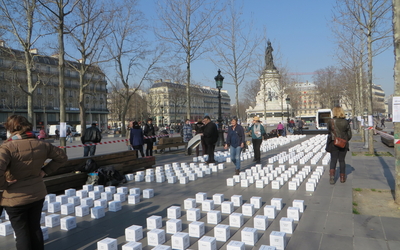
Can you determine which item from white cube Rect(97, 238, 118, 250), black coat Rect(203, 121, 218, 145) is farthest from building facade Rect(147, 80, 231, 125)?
white cube Rect(97, 238, 118, 250)

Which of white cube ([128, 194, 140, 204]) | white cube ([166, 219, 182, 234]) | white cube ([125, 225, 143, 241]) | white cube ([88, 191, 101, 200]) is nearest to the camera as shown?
white cube ([125, 225, 143, 241])

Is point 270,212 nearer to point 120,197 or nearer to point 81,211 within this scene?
point 120,197

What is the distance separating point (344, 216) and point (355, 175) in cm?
388

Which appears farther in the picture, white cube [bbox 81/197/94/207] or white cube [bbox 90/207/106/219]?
white cube [bbox 81/197/94/207]

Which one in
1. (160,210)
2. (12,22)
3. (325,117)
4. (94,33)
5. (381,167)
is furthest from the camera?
(325,117)

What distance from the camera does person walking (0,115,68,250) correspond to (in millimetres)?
3271

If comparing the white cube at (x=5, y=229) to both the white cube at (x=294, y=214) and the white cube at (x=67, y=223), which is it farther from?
the white cube at (x=294, y=214)

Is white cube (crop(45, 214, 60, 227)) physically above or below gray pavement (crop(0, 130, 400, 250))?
above

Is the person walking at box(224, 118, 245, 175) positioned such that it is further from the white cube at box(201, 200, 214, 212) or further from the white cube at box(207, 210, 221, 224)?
the white cube at box(207, 210, 221, 224)

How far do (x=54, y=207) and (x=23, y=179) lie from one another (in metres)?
2.90

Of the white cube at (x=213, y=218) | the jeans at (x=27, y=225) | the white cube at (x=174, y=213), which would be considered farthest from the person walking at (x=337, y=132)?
the jeans at (x=27, y=225)

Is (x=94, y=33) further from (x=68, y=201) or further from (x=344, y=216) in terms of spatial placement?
(x=344, y=216)

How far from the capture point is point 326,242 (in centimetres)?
424

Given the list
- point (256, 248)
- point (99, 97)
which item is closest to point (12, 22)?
point (256, 248)
